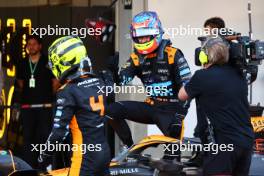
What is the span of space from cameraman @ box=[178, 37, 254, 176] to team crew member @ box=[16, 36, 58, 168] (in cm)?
384

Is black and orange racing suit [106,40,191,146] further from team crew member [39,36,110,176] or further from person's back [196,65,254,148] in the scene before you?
team crew member [39,36,110,176]

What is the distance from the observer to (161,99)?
638 centimetres

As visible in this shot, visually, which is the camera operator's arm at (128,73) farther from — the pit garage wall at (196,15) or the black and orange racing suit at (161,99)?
the pit garage wall at (196,15)

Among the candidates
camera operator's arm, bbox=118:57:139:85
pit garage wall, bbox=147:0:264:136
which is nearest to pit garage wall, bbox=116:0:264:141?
pit garage wall, bbox=147:0:264:136

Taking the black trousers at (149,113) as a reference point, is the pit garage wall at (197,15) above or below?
above

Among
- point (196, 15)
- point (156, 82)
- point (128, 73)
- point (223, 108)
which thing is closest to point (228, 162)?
point (223, 108)

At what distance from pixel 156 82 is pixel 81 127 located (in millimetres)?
1707

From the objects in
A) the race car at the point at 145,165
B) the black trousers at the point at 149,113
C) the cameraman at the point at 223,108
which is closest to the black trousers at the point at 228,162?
the cameraman at the point at 223,108

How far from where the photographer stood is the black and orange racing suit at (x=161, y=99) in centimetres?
627

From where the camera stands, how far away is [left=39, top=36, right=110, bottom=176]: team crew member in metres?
4.82

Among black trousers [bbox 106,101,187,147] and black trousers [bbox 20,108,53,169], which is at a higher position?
black trousers [bbox 106,101,187,147]

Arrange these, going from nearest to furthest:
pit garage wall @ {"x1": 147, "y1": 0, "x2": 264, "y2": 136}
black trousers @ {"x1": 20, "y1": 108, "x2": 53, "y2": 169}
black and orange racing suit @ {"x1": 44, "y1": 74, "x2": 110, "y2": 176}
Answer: black and orange racing suit @ {"x1": 44, "y1": 74, "x2": 110, "y2": 176}, black trousers @ {"x1": 20, "y1": 108, "x2": 53, "y2": 169}, pit garage wall @ {"x1": 147, "y1": 0, "x2": 264, "y2": 136}

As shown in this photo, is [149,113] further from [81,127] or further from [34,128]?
[34,128]

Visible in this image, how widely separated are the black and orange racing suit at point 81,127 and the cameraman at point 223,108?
2.91 feet
